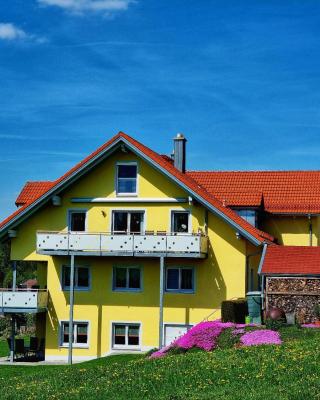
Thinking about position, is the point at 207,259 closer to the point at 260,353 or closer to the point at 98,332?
the point at 98,332

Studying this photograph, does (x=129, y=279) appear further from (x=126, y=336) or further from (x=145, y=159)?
(x=145, y=159)

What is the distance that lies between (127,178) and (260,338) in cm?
1262

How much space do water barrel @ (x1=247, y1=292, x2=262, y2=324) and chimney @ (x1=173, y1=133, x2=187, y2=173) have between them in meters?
11.5

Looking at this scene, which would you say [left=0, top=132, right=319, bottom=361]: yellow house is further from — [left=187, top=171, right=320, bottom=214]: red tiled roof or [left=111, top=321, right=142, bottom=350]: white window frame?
[left=187, top=171, right=320, bottom=214]: red tiled roof

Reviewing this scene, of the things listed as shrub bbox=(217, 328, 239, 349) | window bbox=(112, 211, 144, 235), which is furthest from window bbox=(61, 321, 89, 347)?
shrub bbox=(217, 328, 239, 349)

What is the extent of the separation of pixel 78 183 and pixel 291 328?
44.6 feet

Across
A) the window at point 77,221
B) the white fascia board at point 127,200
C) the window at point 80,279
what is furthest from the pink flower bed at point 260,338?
the window at point 77,221

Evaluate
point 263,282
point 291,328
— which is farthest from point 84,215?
point 291,328

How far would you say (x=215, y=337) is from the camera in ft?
87.6

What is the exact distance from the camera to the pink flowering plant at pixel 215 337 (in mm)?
25312

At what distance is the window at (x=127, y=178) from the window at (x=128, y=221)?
3.32 feet

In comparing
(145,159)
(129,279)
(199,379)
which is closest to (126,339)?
(129,279)

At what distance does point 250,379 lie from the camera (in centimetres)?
1761

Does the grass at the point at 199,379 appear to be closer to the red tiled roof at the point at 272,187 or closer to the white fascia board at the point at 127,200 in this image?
the white fascia board at the point at 127,200
